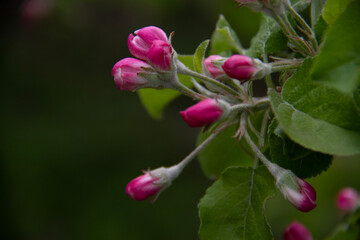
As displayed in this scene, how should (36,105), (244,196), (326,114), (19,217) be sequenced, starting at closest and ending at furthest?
1. (326,114)
2. (244,196)
3. (19,217)
4. (36,105)

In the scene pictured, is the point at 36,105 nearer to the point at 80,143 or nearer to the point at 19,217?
the point at 80,143

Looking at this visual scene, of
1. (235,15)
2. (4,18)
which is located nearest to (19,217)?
(4,18)

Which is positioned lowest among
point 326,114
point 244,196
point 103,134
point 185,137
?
point 185,137

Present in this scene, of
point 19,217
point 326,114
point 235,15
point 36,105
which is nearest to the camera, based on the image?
point 326,114

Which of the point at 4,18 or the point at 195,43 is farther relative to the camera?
the point at 4,18

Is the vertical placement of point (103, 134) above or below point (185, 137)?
above

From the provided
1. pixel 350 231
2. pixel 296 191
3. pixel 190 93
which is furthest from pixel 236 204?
pixel 350 231

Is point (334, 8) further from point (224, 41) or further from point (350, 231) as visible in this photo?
point (350, 231)
